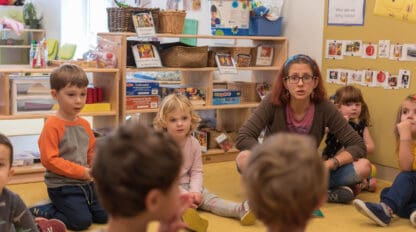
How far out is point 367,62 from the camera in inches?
155

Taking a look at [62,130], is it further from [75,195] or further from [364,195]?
[364,195]

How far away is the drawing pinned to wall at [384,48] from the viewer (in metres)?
3.79

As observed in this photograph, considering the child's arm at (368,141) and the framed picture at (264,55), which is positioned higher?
the framed picture at (264,55)

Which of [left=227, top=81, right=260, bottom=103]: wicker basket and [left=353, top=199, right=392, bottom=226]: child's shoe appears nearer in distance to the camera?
[left=353, top=199, right=392, bottom=226]: child's shoe

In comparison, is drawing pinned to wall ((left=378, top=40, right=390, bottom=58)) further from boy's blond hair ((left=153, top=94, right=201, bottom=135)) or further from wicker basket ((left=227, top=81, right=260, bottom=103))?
boy's blond hair ((left=153, top=94, right=201, bottom=135))

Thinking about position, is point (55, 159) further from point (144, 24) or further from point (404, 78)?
point (404, 78)

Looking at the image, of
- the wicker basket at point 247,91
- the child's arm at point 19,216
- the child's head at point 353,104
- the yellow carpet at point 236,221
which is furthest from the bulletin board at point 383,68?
the child's arm at point 19,216

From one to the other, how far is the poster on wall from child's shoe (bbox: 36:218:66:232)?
2432mm

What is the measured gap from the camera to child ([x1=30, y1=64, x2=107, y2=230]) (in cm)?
280

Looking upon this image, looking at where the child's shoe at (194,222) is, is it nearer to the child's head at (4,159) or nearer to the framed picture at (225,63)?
the child's head at (4,159)

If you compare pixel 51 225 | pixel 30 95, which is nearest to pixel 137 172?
pixel 51 225

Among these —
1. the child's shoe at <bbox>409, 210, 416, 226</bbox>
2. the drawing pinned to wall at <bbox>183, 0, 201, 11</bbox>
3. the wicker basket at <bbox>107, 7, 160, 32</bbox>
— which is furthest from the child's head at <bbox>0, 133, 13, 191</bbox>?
the drawing pinned to wall at <bbox>183, 0, 201, 11</bbox>

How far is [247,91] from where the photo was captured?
459cm

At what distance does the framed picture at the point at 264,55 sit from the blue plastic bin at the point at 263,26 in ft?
0.37
